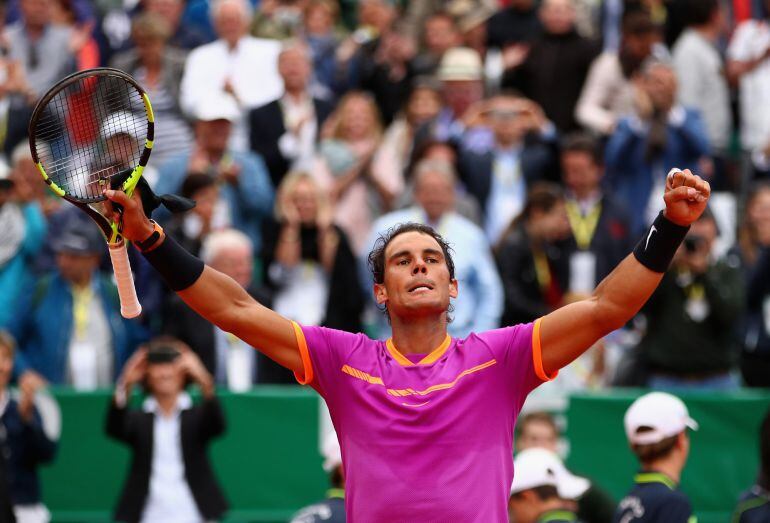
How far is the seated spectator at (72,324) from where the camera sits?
11.2m

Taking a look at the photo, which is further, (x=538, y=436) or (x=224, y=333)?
(x=224, y=333)

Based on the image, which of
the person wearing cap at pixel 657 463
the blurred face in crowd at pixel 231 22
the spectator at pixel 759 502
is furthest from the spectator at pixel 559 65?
the spectator at pixel 759 502

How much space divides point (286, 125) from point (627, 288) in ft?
27.3

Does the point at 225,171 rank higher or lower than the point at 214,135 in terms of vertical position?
lower

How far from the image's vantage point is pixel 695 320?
36.1 ft

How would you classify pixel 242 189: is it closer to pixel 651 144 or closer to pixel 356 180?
pixel 356 180

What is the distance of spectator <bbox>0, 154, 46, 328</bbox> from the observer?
11438mm

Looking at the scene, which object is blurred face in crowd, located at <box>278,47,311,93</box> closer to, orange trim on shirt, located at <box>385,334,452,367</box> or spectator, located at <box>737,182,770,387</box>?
spectator, located at <box>737,182,770,387</box>

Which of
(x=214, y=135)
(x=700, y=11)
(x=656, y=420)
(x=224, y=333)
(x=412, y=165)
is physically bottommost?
(x=656, y=420)

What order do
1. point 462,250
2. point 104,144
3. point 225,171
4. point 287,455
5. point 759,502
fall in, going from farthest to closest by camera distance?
point 225,171
point 462,250
point 287,455
point 759,502
point 104,144

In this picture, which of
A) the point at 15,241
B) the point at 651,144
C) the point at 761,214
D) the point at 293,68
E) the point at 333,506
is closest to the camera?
the point at 333,506

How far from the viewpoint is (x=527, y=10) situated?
15.2m

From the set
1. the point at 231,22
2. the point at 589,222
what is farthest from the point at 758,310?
the point at 231,22

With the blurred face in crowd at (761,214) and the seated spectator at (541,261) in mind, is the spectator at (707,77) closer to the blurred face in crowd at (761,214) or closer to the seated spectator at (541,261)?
the blurred face in crowd at (761,214)
